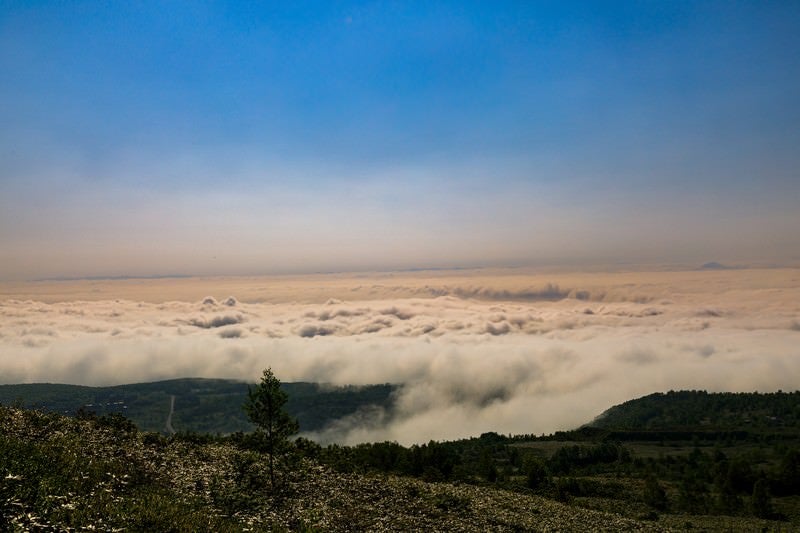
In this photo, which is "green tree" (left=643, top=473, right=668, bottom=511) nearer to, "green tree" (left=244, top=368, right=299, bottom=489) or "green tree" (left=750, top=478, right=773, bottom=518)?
"green tree" (left=750, top=478, right=773, bottom=518)

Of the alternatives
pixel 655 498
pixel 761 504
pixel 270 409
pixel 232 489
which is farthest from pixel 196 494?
pixel 761 504

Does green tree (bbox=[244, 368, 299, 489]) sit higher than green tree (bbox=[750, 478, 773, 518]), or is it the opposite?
green tree (bbox=[244, 368, 299, 489])

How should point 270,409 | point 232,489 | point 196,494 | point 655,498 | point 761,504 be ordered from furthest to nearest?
point 655,498 → point 761,504 → point 270,409 → point 232,489 → point 196,494

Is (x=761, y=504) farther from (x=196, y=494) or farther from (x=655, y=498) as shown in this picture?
(x=196, y=494)

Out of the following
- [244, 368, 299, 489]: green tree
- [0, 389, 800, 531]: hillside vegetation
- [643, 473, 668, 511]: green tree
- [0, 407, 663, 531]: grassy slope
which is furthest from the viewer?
[643, 473, 668, 511]: green tree

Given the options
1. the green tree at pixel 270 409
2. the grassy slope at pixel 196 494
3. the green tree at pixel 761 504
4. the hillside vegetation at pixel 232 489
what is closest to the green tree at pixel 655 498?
the hillside vegetation at pixel 232 489

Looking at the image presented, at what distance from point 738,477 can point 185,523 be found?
140619 millimetres

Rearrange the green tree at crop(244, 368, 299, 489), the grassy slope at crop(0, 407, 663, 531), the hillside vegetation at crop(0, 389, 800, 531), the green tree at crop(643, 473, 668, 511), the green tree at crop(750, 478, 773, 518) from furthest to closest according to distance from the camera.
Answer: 1. the green tree at crop(750, 478, 773, 518)
2. the green tree at crop(643, 473, 668, 511)
3. the green tree at crop(244, 368, 299, 489)
4. the hillside vegetation at crop(0, 389, 800, 531)
5. the grassy slope at crop(0, 407, 663, 531)

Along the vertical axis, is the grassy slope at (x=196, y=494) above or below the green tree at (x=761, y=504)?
above

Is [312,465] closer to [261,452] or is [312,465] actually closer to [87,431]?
[261,452]

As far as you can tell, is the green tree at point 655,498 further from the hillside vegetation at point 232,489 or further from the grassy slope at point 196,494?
the grassy slope at point 196,494

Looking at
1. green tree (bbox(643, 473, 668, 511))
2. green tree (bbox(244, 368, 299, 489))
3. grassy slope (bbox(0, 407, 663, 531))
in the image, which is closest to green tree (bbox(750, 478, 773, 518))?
green tree (bbox(643, 473, 668, 511))

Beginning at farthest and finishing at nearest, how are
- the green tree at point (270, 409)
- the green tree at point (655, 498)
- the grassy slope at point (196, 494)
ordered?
1. the green tree at point (655, 498)
2. the green tree at point (270, 409)
3. the grassy slope at point (196, 494)

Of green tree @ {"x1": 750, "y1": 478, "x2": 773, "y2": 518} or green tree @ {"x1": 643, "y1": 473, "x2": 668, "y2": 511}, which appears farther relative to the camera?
green tree @ {"x1": 750, "y1": 478, "x2": 773, "y2": 518}
